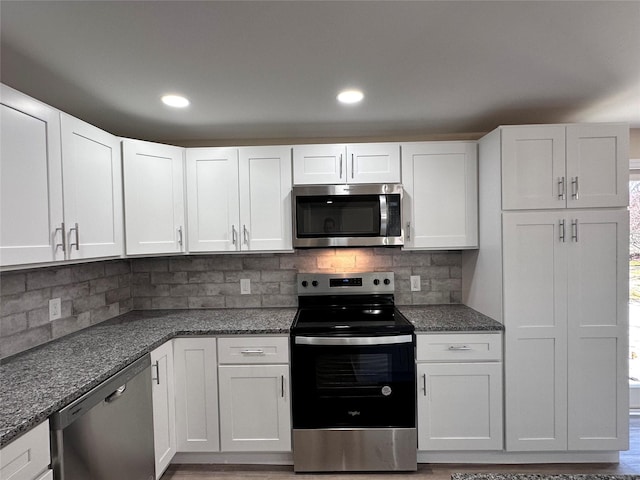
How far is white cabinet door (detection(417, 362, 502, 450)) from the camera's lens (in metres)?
2.07

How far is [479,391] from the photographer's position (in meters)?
2.07

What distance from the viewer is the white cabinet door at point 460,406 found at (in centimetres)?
207

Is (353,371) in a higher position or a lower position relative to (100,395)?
Result: lower

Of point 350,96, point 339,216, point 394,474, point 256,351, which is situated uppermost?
point 350,96

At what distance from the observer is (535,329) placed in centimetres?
203

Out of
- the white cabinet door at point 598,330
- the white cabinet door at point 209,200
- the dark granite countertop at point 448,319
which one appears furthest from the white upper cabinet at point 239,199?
the white cabinet door at point 598,330

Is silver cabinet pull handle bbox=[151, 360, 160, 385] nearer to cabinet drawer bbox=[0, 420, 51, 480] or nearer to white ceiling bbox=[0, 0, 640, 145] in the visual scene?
cabinet drawer bbox=[0, 420, 51, 480]

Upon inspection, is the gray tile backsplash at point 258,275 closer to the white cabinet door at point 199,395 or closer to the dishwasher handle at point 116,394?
the white cabinet door at point 199,395

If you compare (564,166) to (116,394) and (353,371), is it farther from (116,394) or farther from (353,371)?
(116,394)

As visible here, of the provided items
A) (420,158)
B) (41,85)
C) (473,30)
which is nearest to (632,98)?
(420,158)

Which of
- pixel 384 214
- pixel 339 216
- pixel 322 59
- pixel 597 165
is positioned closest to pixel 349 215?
pixel 339 216

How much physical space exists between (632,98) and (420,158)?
1.26 meters

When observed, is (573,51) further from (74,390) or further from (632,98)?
(74,390)

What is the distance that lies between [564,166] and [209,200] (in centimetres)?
233
